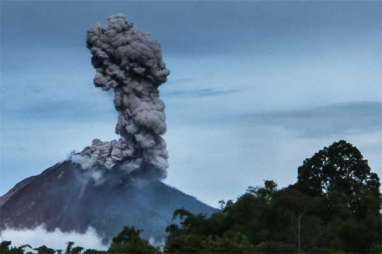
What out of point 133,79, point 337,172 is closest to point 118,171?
point 133,79

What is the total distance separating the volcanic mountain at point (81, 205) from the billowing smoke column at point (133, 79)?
91.6 feet

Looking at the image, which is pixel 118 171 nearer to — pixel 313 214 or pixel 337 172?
pixel 337 172

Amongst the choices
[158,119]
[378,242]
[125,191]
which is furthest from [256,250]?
[125,191]

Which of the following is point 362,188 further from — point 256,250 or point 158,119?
point 256,250

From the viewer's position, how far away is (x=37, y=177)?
11788 cm

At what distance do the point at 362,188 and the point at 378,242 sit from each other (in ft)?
44.9

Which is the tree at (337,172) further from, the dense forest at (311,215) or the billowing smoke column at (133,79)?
the billowing smoke column at (133,79)

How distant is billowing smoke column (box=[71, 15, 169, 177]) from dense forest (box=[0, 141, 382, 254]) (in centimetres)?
1541

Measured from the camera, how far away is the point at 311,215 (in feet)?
155

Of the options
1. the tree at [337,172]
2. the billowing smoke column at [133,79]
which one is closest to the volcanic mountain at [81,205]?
the billowing smoke column at [133,79]

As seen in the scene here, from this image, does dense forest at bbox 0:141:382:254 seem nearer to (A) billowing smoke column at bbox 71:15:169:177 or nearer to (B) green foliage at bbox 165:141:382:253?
(B) green foliage at bbox 165:141:382:253

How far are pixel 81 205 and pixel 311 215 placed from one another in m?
65.6

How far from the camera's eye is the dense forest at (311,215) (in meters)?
41.3

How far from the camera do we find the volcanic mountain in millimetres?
103688
